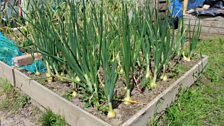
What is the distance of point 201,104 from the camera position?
2.25 metres

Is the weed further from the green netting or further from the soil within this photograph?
the green netting

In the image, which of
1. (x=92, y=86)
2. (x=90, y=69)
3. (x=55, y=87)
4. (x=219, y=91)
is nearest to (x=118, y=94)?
(x=92, y=86)

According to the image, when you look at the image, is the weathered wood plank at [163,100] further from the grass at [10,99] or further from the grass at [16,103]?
the grass at [10,99]

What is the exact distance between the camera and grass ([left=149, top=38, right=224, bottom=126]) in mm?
2016

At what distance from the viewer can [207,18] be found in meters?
4.57

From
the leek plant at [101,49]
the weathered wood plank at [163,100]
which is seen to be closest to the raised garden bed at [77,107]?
the weathered wood plank at [163,100]

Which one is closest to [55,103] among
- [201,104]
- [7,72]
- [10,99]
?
[10,99]

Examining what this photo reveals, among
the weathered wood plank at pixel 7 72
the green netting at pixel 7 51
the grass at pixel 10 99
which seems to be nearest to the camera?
the grass at pixel 10 99

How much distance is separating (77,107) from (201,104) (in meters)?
1.21

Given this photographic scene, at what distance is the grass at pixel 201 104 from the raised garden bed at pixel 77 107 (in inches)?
3.2

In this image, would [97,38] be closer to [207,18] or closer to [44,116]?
[44,116]

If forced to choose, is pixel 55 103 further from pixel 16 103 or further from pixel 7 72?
pixel 7 72

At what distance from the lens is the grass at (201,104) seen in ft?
6.61

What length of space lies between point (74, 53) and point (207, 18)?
11.6ft
